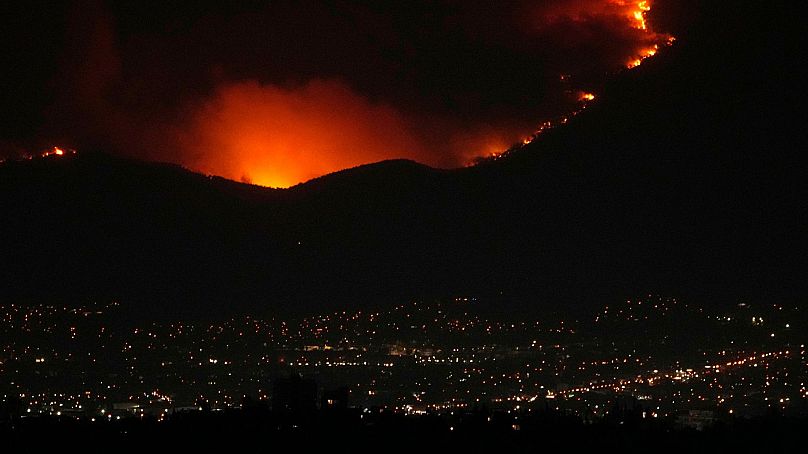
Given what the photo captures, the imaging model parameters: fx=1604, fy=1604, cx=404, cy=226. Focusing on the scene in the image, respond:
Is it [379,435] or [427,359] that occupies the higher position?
[427,359]

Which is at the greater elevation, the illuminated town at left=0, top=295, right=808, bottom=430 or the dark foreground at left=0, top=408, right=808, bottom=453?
the illuminated town at left=0, top=295, right=808, bottom=430

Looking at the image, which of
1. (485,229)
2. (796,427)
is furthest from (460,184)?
(796,427)

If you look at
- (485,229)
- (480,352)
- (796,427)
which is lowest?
(796,427)

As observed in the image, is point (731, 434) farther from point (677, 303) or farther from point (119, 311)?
point (119, 311)

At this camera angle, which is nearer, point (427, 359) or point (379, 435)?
point (379, 435)

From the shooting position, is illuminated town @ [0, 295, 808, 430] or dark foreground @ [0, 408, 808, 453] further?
illuminated town @ [0, 295, 808, 430]
